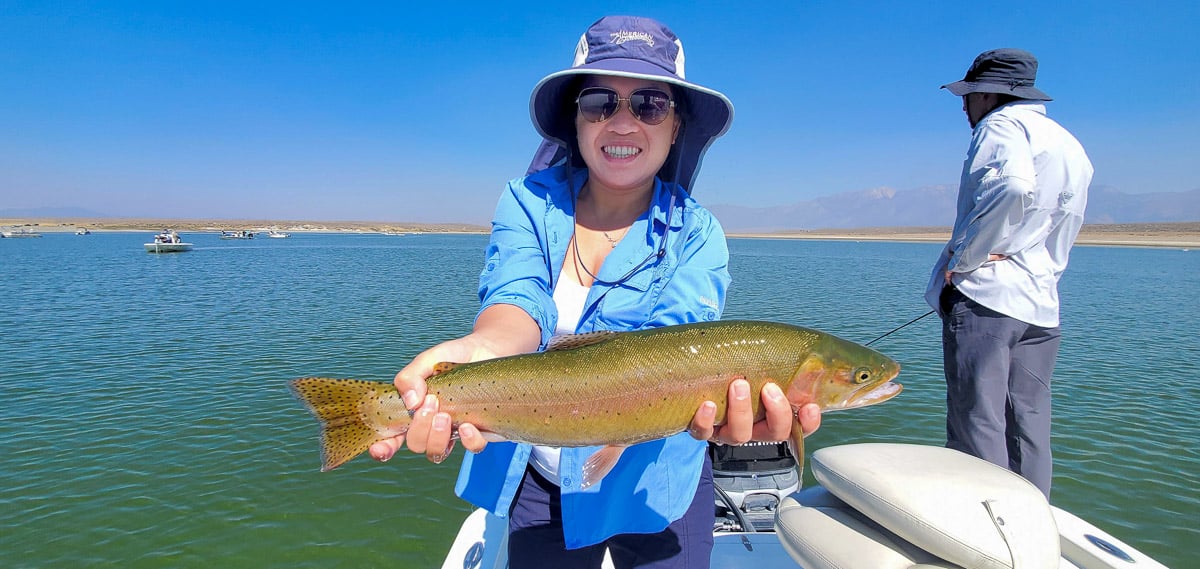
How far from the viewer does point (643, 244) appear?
349 cm

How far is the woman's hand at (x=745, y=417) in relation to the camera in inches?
115

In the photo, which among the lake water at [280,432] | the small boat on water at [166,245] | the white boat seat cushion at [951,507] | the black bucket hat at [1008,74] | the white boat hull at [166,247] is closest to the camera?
the white boat seat cushion at [951,507]

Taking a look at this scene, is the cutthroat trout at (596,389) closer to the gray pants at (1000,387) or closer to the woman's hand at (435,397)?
the woman's hand at (435,397)

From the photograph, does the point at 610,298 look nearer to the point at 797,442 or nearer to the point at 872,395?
the point at 797,442

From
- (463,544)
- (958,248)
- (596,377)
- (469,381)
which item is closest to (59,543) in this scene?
(463,544)

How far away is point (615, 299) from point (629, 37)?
1.52 meters

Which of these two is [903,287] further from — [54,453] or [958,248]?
[54,453]

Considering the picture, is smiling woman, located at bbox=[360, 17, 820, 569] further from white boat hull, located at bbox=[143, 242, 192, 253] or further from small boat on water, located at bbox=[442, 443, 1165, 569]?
white boat hull, located at bbox=[143, 242, 192, 253]

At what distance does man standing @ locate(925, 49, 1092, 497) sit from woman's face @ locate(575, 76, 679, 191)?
3.28 m

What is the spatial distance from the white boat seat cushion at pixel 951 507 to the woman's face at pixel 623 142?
2209mm

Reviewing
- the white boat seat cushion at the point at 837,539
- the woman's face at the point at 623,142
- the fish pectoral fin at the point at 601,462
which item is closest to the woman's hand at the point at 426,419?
the fish pectoral fin at the point at 601,462

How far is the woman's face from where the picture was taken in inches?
130

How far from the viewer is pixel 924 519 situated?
2998 millimetres

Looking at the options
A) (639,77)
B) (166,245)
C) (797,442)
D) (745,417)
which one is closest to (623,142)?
(639,77)
